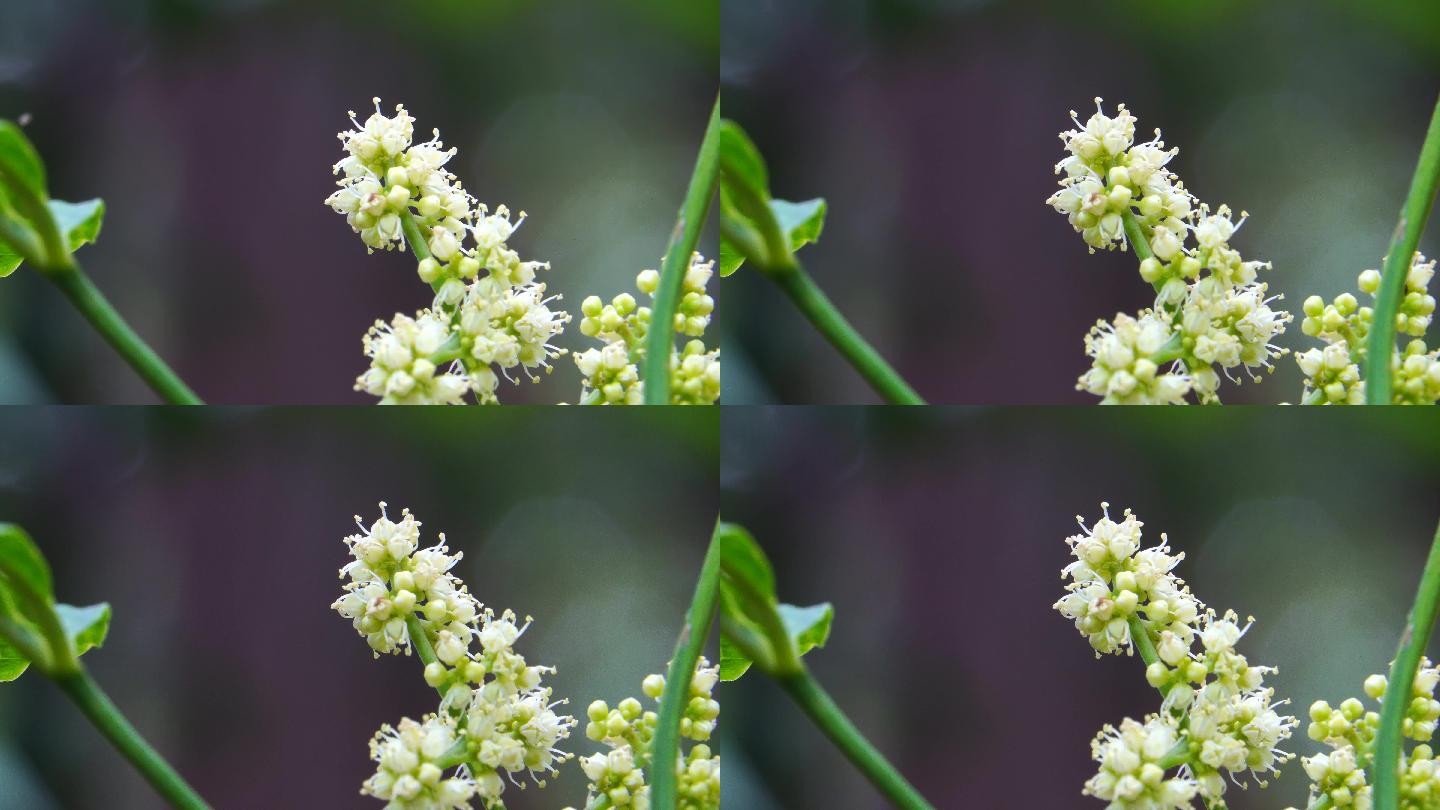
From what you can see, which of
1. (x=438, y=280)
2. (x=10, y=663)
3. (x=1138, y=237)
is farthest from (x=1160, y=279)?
(x=10, y=663)

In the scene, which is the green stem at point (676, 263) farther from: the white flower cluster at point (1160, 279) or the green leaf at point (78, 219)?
the green leaf at point (78, 219)

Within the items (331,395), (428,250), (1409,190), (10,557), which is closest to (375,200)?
(428,250)

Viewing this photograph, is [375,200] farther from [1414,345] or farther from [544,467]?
[1414,345]

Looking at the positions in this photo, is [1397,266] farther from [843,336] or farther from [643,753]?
[643,753]

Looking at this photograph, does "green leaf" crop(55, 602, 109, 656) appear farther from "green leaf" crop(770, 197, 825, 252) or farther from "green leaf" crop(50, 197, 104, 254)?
"green leaf" crop(770, 197, 825, 252)

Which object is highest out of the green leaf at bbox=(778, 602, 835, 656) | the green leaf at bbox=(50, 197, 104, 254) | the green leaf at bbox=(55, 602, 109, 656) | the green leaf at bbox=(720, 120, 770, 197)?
the green leaf at bbox=(720, 120, 770, 197)

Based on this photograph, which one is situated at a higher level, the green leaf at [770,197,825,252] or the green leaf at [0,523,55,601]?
the green leaf at [770,197,825,252]

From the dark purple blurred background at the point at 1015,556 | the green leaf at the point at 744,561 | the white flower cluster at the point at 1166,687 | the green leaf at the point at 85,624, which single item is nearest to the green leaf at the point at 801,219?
the dark purple blurred background at the point at 1015,556

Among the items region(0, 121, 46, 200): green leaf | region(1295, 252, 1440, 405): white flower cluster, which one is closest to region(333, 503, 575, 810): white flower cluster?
region(0, 121, 46, 200): green leaf
